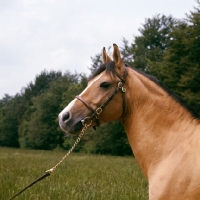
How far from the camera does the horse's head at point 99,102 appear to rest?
378 centimetres

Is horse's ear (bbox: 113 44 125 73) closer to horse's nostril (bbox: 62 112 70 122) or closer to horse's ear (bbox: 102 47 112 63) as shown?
horse's ear (bbox: 102 47 112 63)

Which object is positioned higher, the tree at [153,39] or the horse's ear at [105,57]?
the tree at [153,39]

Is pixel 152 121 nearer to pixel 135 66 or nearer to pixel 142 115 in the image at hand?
pixel 142 115

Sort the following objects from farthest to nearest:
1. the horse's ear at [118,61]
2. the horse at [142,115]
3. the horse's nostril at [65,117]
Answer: the horse's ear at [118,61] → the horse's nostril at [65,117] → the horse at [142,115]

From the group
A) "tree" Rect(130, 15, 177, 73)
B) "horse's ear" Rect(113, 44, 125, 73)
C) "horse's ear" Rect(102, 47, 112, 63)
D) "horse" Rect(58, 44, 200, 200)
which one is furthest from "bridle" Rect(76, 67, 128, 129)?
"tree" Rect(130, 15, 177, 73)

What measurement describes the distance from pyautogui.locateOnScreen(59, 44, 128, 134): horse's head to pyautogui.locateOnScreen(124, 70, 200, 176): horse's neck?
0.47 ft

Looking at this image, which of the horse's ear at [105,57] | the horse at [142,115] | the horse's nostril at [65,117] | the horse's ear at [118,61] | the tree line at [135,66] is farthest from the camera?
the tree line at [135,66]

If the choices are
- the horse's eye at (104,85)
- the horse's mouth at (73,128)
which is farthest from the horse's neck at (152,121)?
the horse's mouth at (73,128)

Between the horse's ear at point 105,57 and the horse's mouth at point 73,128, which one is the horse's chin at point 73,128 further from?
the horse's ear at point 105,57

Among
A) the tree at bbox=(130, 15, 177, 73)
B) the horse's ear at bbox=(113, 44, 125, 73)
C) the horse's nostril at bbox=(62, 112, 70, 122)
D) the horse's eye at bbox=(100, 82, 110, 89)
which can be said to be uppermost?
the tree at bbox=(130, 15, 177, 73)

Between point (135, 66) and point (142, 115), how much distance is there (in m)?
33.0

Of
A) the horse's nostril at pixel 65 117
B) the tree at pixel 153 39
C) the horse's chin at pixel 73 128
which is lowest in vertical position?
the horse's chin at pixel 73 128

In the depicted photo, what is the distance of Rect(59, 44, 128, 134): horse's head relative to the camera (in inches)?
149

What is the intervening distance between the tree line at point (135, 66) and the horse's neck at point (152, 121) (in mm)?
1196
